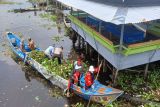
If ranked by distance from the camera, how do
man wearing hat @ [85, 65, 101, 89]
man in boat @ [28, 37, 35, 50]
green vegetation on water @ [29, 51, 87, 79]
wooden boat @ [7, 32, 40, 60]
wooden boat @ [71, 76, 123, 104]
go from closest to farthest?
1. wooden boat @ [71, 76, 123, 104]
2. man wearing hat @ [85, 65, 101, 89]
3. green vegetation on water @ [29, 51, 87, 79]
4. man in boat @ [28, 37, 35, 50]
5. wooden boat @ [7, 32, 40, 60]

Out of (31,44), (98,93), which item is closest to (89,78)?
(98,93)

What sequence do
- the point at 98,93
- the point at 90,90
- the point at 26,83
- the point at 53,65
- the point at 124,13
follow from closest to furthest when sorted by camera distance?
the point at 124,13
the point at 98,93
the point at 90,90
the point at 26,83
the point at 53,65

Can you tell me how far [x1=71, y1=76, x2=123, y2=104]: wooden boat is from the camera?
12195 millimetres

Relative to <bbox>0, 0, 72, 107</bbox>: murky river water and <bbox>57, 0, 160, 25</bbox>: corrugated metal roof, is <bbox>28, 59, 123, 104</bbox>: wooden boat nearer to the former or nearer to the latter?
<bbox>0, 0, 72, 107</bbox>: murky river water

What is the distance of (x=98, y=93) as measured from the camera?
12.5 m

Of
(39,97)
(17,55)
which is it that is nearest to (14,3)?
(17,55)

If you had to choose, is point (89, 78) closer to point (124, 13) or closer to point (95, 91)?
point (95, 91)

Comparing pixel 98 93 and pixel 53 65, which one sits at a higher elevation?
pixel 53 65

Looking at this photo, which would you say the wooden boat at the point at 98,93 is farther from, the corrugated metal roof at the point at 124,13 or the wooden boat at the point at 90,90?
the corrugated metal roof at the point at 124,13

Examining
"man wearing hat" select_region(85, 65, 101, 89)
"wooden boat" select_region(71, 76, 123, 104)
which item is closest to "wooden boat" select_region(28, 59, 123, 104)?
→ "wooden boat" select_region(71, 76, 123, 104)

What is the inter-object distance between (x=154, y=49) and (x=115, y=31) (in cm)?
318

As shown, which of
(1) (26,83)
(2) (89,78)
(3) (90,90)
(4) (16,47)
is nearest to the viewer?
(2) (89,78)

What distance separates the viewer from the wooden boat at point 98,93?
1220 cm

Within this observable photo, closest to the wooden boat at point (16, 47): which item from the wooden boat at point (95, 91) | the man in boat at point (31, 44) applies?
the man in boat at point (31, 44)
